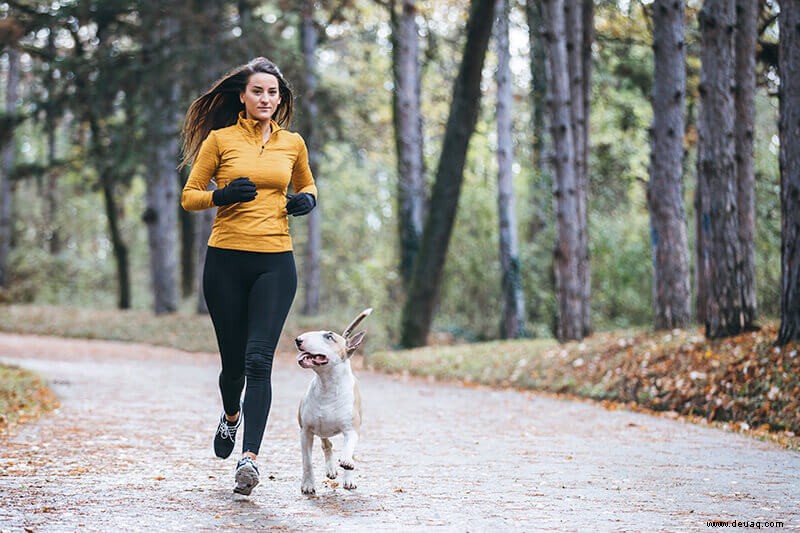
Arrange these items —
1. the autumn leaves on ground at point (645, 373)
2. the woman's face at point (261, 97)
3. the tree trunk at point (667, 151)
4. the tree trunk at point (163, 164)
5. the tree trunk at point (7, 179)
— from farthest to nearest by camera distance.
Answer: the tree trunk at point (7, 179) < the tree trunk at point (163, 164) < the tree trunk at point (667, 151) < the autumn leaves on ground at point (645, 373) < the woman's face at point (261, 97)

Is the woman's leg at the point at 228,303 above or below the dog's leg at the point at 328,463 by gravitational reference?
above

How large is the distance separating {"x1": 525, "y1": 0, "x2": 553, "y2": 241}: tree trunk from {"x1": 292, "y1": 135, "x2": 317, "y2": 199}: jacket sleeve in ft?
53.4

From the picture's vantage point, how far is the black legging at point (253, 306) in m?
6.04

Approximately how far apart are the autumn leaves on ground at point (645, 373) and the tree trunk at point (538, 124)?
5795mm

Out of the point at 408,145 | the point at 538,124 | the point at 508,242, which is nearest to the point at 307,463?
the point at 508,242

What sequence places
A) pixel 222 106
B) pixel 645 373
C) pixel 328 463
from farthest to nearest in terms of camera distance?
pixel 645 373, pixel 222 106, pixel 328 463

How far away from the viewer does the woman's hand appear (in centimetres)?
591

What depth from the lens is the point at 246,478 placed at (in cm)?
572

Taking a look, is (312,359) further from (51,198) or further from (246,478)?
(51,198)

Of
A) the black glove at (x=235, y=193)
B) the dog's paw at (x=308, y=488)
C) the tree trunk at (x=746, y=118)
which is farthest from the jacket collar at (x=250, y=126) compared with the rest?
the tree trunk at (x=746, y=118)

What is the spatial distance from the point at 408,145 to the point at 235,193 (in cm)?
1800

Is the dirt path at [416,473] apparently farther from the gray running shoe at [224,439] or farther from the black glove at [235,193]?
the black glove at [235,193]

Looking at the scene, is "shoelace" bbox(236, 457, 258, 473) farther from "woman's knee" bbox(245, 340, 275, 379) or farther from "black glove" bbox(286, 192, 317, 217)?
"black glove" bbox(286, 192, 317, 217)

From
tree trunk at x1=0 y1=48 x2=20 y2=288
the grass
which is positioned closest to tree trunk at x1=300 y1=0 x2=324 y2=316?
tree trunk at x1=0 y1=48 x2=20 y2=288
